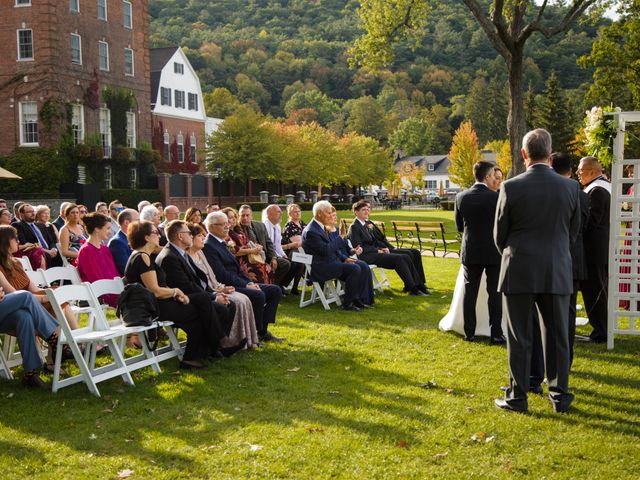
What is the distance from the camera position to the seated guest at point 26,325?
6691 mm

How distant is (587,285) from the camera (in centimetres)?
914

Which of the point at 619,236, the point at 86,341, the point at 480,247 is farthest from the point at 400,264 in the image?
the point at 86,341

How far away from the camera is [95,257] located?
28.4 ft

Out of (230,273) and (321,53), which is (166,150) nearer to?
(230,273)

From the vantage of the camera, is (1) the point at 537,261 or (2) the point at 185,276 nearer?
(1) the point at 537,261

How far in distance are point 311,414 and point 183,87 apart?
57604mm

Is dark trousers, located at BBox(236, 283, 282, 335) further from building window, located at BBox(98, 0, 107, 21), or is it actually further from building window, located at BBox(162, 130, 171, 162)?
building window, located at BBox(162, 130, 171, 162)

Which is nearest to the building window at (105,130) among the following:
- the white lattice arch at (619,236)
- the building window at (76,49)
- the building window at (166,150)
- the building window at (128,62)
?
the building window at (128,62)

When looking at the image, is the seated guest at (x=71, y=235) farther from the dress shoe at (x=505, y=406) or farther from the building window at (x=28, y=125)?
the building window at (x=28, y=125)

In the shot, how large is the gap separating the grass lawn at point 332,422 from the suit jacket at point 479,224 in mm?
1113

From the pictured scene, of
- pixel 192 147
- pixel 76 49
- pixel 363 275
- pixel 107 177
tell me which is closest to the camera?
pixel 363 275

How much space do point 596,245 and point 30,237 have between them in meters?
9.48

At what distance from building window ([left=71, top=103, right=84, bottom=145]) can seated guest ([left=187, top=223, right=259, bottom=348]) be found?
38582 millimetres

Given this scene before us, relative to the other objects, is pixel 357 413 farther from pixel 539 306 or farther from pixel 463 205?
pixel 463 205
